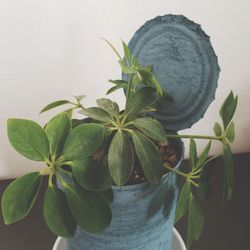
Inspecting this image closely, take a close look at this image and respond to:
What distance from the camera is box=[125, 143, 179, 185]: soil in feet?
2.14

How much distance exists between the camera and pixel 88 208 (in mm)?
535

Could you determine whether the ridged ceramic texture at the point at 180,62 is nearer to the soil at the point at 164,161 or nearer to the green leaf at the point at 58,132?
the soil at the point at 164,161

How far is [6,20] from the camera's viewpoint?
903 mm

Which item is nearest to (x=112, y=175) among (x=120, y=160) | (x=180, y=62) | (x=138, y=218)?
(x=120, y=160)

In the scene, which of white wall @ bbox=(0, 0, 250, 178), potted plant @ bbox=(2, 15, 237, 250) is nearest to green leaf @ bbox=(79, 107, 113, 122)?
potted plant @ bbox=(2, 15, 237, 250)

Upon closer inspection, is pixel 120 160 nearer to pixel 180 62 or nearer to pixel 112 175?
pixel 112 175

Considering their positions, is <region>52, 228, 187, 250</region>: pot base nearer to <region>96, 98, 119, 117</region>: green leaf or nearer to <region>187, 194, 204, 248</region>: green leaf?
<region>187, 194, 204, 248</region>: green leaf

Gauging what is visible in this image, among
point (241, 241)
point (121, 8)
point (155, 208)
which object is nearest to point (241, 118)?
point (241, 241)

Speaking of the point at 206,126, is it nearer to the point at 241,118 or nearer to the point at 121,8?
the point at 241,118

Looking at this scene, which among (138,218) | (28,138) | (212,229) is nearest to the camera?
(28,138)

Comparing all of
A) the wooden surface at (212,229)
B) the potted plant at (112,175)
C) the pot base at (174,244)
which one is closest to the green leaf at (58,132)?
the potted plant at (112,175)

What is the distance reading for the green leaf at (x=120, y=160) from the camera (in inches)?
21.3

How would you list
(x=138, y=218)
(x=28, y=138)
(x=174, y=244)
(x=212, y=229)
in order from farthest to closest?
1. (x=212, y=229)
2. (x=174, y=244)
3. (x=138, y=218)
4. (x=28, y=138)

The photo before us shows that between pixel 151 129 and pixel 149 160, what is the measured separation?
0.05 m
